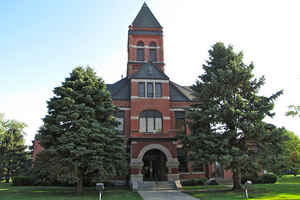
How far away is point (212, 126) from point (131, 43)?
64.3 ft

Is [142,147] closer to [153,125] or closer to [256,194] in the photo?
[153,125]

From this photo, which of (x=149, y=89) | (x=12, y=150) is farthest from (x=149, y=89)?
(x=12, y=150)

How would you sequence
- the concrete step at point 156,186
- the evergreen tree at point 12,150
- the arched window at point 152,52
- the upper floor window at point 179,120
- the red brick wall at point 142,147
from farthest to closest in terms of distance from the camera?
the evergreen tree at point 12,150 < the arched window at point 152,52 < the upper floor window at point 179,120 < the red brick wall at point 142,147 < the concrete step at point 156,186

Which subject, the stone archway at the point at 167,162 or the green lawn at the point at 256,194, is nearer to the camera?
the green lawn at the point at 256,194

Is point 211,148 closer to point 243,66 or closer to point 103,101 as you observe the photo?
point 243,66

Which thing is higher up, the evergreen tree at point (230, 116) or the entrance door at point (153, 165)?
the evergreen tree at point (230, 116)

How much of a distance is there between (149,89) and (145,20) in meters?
14.6

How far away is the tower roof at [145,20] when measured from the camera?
3706cm

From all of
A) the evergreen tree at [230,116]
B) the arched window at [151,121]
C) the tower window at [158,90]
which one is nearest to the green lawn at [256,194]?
the evergreen tree at [230,116]

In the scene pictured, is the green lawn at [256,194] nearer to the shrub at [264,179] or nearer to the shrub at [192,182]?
the shrub at [192,182]

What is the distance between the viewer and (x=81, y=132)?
60.6ft

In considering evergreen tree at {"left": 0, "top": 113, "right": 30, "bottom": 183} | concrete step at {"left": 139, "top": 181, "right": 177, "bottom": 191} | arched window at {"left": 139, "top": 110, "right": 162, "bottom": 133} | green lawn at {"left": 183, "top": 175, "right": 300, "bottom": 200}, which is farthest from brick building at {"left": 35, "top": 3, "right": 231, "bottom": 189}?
evergreen tree at {"left": 0, "top": 113, "right": 30, "bottom": 183}

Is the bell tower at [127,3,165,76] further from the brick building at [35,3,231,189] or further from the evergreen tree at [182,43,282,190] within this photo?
the evergreen tree at [182,43,282,190]

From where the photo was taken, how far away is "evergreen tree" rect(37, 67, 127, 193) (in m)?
18.2
